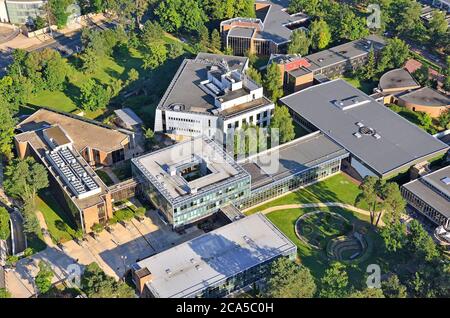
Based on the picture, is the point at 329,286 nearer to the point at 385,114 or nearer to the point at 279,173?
the point at 279,173

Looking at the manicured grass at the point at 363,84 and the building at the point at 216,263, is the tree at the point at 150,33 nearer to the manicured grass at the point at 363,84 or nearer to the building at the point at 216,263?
the manicured grass at the point at 363,84

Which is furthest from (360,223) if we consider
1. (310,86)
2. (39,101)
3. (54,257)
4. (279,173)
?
(39,101)

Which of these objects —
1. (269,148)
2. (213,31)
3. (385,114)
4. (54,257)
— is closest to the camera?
(54,257)

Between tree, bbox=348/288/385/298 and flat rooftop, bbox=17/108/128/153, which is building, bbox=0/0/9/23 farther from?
tree, bbox=348/288/385/298

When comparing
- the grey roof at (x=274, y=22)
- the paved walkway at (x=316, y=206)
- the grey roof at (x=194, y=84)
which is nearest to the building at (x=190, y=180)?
the paved walkway at (x=316, y=206)

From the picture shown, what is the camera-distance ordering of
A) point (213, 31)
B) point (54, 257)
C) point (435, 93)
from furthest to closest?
point (213, 31) → point (435, 93) → point (54, 257)

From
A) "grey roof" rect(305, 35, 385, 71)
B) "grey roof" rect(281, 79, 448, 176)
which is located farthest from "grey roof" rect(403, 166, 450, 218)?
"grey roof" rect(305, 35, 385, 71)
